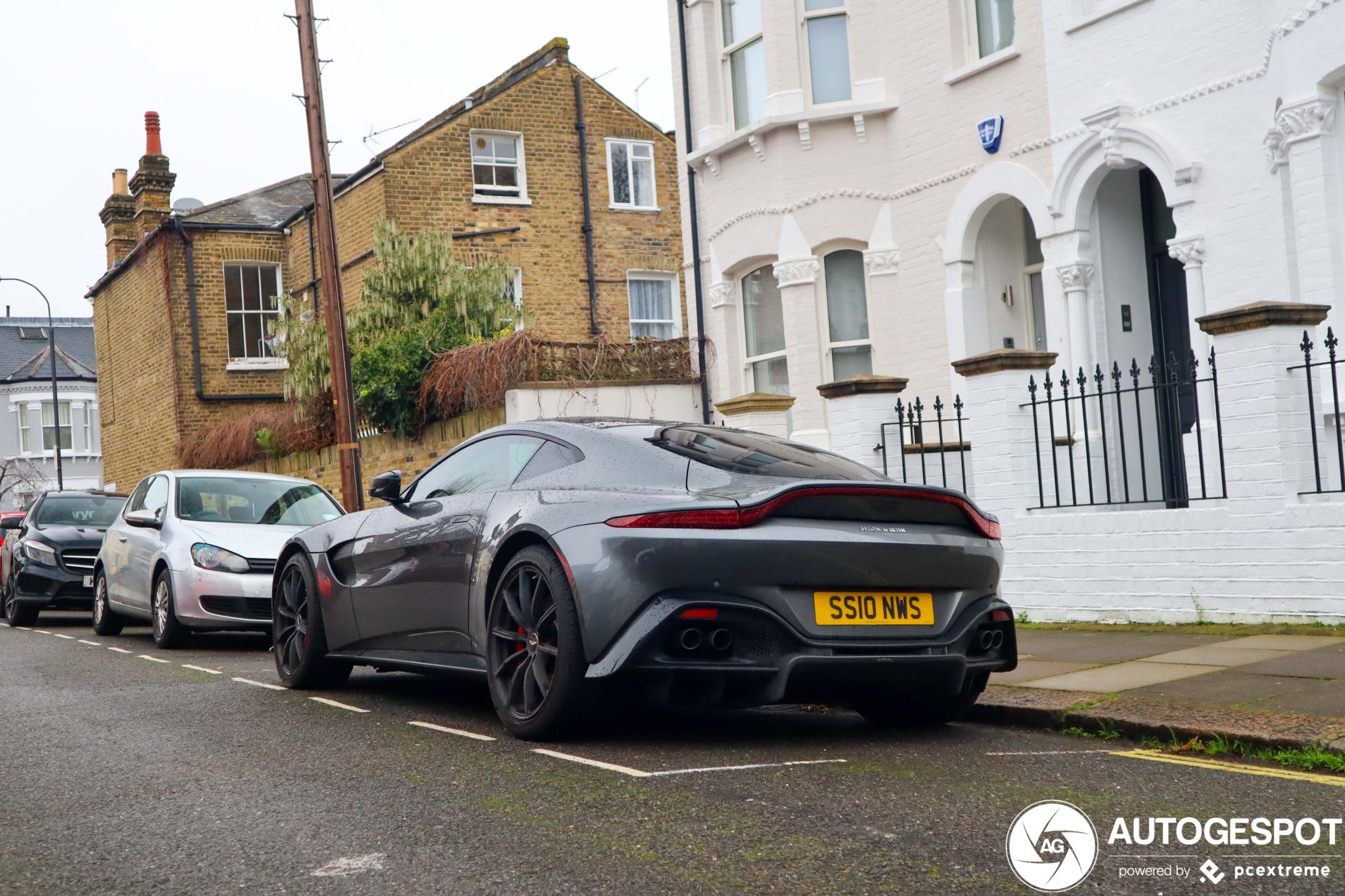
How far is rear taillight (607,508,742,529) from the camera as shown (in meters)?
5.41

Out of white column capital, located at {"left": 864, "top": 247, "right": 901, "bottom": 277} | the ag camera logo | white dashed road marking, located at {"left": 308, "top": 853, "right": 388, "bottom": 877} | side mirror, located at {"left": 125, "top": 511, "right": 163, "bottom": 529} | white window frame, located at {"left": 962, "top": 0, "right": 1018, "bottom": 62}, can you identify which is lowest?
the ag camera logo

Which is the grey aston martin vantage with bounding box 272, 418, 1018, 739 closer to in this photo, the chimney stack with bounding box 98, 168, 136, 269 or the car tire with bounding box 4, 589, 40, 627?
the car tire with bounding box 4, 589, 40, 627

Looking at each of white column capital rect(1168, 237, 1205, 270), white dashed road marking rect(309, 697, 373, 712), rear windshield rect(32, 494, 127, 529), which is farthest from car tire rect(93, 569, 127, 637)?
white column capital rect(1168, 237, 1205, 270)

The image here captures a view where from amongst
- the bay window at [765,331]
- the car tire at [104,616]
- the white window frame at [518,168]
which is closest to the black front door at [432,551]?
the car tire at [104,616]

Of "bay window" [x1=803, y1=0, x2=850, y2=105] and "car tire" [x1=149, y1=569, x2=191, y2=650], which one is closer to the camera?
"car tire" [x1=149, y1=569, x2=191, y2=650]

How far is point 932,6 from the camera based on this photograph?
46.1 feet

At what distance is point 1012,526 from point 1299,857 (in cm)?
642

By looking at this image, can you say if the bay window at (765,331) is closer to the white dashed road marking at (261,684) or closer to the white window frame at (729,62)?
the white window frame at (729,62)

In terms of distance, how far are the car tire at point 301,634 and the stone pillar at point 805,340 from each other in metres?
7.78

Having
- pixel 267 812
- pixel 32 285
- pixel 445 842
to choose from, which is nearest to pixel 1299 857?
pixel 445 842

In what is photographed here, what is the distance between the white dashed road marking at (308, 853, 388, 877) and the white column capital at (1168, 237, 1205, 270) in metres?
9.47

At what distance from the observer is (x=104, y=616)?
13.3m

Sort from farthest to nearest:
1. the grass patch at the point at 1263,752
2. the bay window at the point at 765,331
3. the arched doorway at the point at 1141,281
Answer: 1. the bay window at the point at 765,331
2. the arched doorway at the point at 1141,281
3. the grass patch at the point at 1263,752

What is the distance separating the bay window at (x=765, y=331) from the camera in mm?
16016
